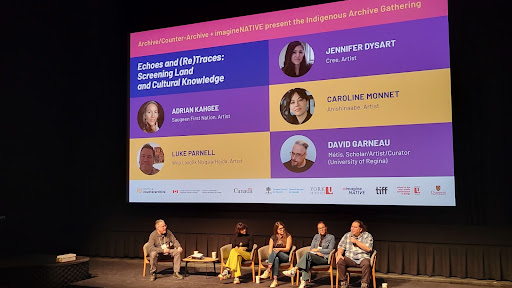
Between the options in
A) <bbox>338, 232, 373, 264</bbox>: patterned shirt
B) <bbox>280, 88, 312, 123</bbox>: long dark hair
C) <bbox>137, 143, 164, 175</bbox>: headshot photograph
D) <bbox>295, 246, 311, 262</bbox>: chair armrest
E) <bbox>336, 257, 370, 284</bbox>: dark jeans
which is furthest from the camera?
<bbox>137, 143, 164, 175</bbox>: headshot photograph

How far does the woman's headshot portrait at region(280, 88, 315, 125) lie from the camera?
21.9ft

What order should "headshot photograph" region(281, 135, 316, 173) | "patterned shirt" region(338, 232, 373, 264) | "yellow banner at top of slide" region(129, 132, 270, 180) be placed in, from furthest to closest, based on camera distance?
"yellow banner at top of slide" region(129, 132, 270, 180)
"headshot photograph" region(281, 135, 316, 173)
"patterned shirt" region(338, 232, 373, 264)

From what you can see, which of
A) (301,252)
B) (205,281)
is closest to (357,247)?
(301,252)

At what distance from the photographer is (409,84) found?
6113 mm

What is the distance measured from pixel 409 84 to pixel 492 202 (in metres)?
1.72

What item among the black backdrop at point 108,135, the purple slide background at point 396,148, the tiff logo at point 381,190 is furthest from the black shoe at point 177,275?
the tiff logo at point 381,190

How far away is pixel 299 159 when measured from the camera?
21.9 ft

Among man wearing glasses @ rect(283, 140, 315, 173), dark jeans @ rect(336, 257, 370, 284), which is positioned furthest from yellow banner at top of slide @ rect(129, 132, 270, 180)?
dark jeans @ rect(336, 257, 370, 284)

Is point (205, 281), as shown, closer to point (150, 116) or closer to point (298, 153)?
point (298, 153)

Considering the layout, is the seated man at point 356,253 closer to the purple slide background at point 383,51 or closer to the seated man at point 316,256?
the seated man at point 316,256

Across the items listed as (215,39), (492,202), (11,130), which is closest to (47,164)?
(11,130)

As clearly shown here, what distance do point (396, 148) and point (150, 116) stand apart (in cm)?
378

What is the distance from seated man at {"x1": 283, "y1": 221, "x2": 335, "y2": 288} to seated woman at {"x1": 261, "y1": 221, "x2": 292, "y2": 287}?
0.21 meters

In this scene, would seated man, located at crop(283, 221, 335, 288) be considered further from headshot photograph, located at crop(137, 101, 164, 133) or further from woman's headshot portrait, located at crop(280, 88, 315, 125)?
headshot photograph, located at crop(137, 101, 164, 133)
